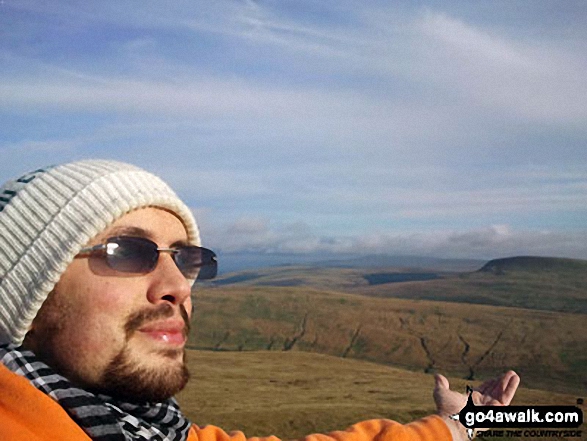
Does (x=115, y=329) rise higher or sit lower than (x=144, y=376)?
higher

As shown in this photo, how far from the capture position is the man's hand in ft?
16.6

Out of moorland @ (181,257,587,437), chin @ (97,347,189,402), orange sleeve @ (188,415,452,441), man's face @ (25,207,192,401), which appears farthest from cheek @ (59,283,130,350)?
moorland @ (181,257,587,437)

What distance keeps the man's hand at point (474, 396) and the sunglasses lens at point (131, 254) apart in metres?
2.58

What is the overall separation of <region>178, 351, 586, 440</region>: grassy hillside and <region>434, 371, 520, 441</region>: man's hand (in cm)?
802

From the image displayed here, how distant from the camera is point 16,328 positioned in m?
3.84

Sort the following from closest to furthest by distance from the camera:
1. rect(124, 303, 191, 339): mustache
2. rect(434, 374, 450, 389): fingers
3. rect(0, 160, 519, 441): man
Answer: rect(0, 160, 519, 441): man, rect(124, 303, 191, 339): mustache, rect(434, 374, 450, 389): fingers

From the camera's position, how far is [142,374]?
3.85m

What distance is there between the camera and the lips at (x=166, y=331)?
3.92 m

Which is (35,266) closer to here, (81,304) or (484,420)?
(81,304)

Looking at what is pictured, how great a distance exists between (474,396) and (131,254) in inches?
122

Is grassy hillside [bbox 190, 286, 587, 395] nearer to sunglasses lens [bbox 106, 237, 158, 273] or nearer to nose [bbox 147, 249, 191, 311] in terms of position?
nose [bbox 147, 249, 191, 311]

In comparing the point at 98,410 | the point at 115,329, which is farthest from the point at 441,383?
the point at 98,410

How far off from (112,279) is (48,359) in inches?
24.5

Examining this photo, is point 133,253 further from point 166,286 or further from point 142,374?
point 142,374
